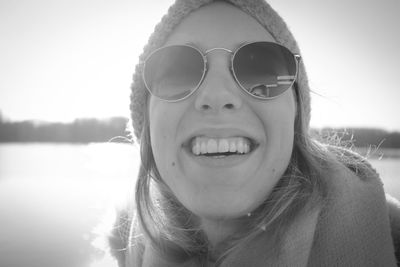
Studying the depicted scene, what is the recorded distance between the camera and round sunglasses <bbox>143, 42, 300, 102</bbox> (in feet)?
4.34

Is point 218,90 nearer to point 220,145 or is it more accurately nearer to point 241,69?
point 241,69

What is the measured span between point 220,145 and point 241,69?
1.29 ft

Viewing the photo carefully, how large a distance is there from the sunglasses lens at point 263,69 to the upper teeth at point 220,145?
251 millimetres

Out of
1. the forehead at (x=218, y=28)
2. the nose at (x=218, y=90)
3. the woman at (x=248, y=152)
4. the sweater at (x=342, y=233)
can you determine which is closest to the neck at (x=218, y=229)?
the woman at (x=248, y=152)

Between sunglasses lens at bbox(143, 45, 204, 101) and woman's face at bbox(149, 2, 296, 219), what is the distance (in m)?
0.05

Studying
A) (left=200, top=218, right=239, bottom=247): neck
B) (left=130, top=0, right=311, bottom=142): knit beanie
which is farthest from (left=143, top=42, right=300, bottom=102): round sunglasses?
(left=200, top=218, right=239, bottom=247): neck

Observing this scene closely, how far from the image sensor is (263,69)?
1358 mm

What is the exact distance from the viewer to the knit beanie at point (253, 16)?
1479 millimetres

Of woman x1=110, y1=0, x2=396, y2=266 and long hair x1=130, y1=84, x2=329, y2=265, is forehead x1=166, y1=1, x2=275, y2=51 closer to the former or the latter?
woman x1=110, y1=0, x2=396, y2=266

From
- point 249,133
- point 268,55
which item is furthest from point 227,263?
point 268,55

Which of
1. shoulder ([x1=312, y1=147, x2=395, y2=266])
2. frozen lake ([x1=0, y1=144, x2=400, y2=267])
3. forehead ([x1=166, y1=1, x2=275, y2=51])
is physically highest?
forehead ([x1=166, y1=1, x2=275, y2=51])

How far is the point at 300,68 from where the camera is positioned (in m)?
1.58

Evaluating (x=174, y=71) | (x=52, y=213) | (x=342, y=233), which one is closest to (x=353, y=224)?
(x=342, y=233)

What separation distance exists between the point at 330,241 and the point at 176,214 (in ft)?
3.15
